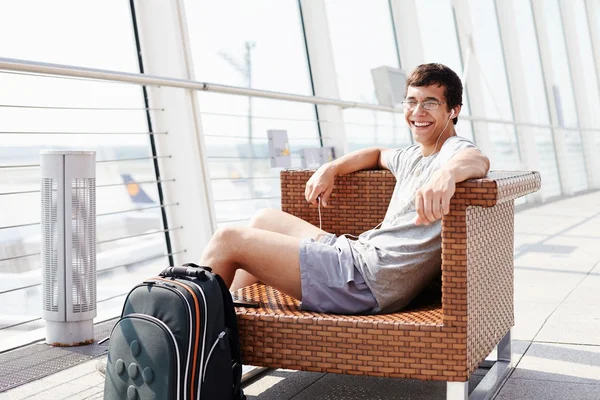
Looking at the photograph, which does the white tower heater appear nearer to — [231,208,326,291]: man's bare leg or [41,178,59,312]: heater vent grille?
[41,178,59,312]: heater vent grille

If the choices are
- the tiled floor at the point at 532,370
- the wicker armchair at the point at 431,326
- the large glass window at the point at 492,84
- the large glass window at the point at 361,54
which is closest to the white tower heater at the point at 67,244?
the tiled floor at the point at 532,370

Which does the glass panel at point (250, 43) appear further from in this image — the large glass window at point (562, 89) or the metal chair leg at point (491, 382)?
the large glass window at point (562, 89)

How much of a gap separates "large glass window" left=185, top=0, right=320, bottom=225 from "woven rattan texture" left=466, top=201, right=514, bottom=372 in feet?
8.02

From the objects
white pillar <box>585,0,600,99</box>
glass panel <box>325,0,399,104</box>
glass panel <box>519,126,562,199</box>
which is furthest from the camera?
white pillar <box>585,0,600,99</box>

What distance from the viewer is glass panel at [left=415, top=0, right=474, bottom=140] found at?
25.1ft

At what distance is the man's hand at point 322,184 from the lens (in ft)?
7.84

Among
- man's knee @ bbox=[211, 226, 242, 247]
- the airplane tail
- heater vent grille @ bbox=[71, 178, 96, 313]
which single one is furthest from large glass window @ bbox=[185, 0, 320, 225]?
the airplane tail

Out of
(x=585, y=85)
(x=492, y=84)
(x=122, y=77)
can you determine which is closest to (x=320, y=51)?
(x=122, y=77)

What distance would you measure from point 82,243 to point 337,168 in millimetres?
943

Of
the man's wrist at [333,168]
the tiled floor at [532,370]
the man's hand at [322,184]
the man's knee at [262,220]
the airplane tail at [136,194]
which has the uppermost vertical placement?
the airplane tail at [136,194]

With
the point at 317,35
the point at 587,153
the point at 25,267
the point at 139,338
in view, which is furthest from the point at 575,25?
the point at 139,338

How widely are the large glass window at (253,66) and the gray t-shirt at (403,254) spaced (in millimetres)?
2542

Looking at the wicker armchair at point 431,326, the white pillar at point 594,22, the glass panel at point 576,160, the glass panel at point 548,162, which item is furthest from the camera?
the white pillar at point 594,22

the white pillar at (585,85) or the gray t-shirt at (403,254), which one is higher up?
the white pillar at (585,85)
